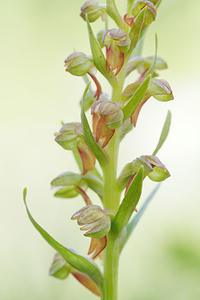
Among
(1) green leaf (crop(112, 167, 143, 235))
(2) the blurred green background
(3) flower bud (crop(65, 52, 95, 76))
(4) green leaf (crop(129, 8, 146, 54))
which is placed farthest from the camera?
(2) the blurred green background

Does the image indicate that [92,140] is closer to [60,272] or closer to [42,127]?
[60,272]

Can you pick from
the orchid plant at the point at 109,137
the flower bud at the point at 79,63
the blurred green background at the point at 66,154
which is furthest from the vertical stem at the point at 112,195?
the blurred green background at the point at 66,154

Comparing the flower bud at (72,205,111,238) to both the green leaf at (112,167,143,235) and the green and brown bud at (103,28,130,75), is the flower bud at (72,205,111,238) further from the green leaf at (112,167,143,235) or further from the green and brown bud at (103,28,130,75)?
the green and brown bud at (103,28,130,75)

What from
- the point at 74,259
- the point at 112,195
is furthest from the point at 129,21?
the point at 74,259

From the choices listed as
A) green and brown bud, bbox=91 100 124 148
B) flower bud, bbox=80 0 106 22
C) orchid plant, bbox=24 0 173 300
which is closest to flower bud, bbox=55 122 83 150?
orchid plant, bbox=24 0 173 300

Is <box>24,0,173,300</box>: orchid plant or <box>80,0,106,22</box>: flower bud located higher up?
<box>80,0,106,22</box>: flower bud
